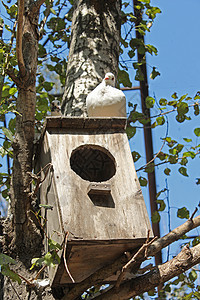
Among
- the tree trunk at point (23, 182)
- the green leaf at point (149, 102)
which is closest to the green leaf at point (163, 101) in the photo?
the green leaf at point (149, 102)

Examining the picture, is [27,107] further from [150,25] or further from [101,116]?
[150,25]

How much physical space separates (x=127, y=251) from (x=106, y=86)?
2.53ft

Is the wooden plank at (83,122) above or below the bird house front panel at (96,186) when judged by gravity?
above

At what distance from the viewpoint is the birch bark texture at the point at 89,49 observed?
2701mm

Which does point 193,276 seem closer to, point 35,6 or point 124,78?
point 124,78

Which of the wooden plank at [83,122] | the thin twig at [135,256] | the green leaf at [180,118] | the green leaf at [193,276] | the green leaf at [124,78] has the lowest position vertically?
the green leaf at [193,276]

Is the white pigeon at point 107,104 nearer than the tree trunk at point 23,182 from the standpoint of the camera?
No

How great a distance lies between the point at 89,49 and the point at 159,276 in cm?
132

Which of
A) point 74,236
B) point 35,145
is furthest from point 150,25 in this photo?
point 74,236

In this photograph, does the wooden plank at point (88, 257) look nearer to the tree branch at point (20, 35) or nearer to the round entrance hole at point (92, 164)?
the round entrance hole at point (92, 164)

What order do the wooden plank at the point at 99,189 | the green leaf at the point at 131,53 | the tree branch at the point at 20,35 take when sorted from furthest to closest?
the green leaf at the point at 131,53 < the tree branch at the point at 20,35 < the wooden plank at the point at 99,189

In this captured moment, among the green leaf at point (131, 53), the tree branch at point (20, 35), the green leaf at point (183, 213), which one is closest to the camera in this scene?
the tree branch at point (20, 35)

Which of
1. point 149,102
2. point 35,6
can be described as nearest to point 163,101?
point 149,102

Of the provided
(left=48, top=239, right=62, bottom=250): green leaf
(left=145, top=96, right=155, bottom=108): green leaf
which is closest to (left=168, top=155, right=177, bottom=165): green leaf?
(left=145, top=96, right=155, bottom=108): green leaf
